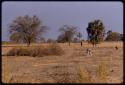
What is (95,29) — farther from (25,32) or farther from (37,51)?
(37,51)

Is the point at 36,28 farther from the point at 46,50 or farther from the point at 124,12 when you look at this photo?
the point at 124,12

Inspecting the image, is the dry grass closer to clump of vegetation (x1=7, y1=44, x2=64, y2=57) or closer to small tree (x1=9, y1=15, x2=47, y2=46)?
small tree (x1=9, y1=15, x2=47, y2=46)

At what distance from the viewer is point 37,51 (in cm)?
2269

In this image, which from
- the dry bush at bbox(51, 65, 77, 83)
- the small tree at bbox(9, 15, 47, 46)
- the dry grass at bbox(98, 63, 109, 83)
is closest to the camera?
the dry grass at bbox(98, 63, 109, 83)

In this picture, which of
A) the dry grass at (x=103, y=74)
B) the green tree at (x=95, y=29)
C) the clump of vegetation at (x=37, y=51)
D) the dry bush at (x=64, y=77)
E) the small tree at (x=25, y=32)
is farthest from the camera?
the clump of vegetation at (x=37, y=51)

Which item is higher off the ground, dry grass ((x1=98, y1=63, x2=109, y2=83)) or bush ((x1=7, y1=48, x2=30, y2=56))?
dry grass ((x1=98, y1=63, x2=109, y2=83))

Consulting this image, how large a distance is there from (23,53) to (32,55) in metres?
0.85

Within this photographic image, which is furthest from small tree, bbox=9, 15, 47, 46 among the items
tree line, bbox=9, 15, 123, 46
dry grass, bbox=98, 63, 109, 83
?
dry grass, bbox=98, 63, 109, 83

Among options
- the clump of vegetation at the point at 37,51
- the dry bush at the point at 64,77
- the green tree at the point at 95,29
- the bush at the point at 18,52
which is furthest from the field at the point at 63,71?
the clump of vegetation at the point at 37,51

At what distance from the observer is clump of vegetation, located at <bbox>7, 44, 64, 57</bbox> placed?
71.3 ft

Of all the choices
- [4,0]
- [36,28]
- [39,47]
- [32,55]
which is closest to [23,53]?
[32,55]

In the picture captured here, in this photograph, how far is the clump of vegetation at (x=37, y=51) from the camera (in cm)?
2172

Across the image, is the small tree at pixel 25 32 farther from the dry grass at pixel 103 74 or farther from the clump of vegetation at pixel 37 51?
the dry grass at pixel 103 74

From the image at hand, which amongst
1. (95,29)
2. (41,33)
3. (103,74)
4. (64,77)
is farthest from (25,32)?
(103,74)
